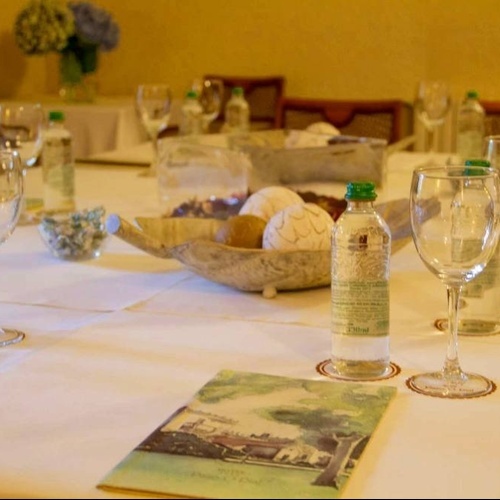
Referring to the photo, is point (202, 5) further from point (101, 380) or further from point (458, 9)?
point (101, 380)

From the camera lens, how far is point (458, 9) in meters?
4.18

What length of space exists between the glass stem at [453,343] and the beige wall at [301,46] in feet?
11.2

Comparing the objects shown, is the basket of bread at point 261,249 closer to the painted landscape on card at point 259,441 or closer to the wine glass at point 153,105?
the painted landscape on card at point 259,441

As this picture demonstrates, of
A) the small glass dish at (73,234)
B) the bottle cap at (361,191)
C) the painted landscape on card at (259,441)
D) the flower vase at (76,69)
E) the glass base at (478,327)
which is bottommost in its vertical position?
the painted landscape on card at (259,441)

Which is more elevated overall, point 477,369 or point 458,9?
point 458,9

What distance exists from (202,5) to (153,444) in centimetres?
409

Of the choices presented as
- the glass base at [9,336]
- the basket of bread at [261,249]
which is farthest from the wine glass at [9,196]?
the basket of bread at [261,249]

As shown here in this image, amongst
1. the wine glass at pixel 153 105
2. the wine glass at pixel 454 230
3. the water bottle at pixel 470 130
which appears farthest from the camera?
the wine glass at pixel 153 105

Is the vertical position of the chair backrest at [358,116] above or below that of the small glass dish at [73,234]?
above

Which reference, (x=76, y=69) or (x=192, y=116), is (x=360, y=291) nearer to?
(x=192, y=116)

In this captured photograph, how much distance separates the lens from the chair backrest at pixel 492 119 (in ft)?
9.12

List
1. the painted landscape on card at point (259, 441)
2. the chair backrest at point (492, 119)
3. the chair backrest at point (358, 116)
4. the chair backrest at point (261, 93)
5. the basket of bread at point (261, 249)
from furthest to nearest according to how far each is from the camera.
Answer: the chair backrest at point (261, 93)
the chair backrest at point (358, 116)
the chair backrest at point (492, 119)
the basket of bread at point (261, 249)
the painted landscape on card at point (259, 441)

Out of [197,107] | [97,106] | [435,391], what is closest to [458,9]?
[97,106]

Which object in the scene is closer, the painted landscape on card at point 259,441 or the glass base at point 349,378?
the painted landscape on card at point 259,441
